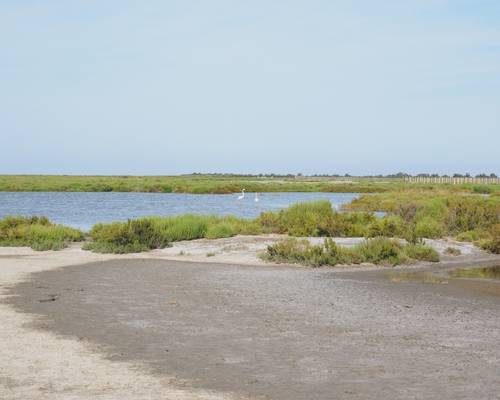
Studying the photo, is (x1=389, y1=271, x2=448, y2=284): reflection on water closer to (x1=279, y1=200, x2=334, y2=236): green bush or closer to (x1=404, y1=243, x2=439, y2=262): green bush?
(x1=404, y1=243, x2=439, y2=262): green bush

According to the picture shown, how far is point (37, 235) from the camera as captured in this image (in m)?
28.8

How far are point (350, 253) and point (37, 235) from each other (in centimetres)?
1224

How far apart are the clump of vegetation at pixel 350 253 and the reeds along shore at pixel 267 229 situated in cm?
11

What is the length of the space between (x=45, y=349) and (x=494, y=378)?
18.8 feet

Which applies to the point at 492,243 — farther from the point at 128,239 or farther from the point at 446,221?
the point at 128,239

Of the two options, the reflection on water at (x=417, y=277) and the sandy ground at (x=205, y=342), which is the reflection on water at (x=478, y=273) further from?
the sandy ground at (x=205, y=342)

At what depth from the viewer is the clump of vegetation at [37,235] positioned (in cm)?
2714

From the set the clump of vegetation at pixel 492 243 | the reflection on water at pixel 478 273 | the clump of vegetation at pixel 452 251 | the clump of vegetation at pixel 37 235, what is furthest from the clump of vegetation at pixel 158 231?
the reflection on water at pixel 478 273

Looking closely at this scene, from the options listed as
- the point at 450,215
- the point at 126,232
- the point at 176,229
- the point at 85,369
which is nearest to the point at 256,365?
the point at 85,369

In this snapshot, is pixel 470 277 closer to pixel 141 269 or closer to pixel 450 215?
pixel 141 269

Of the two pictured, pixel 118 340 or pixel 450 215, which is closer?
pixel 118 340

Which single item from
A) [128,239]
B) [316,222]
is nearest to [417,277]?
[316,222]

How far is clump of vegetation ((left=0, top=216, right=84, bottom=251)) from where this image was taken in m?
27.1

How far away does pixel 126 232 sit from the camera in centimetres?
2720
